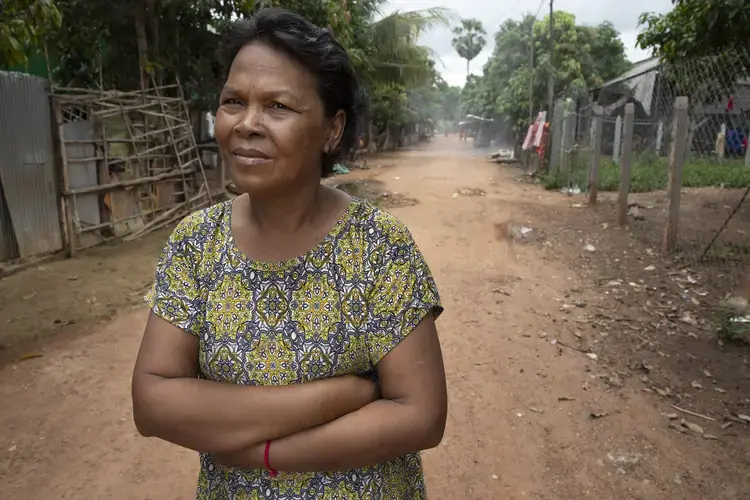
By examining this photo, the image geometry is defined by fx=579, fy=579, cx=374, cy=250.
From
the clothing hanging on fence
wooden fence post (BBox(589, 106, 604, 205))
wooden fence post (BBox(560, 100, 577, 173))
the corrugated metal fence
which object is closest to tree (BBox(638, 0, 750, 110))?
wooden fence post (BBox(589, 106, 604, 205))

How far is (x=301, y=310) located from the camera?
47.5 inches

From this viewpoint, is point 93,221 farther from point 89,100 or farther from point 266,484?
point 266,484

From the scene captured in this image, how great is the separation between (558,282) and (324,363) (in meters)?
5.14

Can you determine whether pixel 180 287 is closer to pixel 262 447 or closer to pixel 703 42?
pixel 262 447

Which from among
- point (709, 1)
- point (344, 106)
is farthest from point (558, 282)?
point (344, 106)

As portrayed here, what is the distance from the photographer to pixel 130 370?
4.04 meters

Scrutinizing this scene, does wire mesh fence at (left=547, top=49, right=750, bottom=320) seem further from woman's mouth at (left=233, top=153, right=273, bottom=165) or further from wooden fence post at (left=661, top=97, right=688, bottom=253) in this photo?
woman's mouth at (left=233, top=153, right=273, bottom=165)

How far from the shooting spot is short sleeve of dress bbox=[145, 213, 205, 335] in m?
1.21

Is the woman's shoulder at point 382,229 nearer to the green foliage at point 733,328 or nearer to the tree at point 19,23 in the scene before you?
the tree at point 19,23

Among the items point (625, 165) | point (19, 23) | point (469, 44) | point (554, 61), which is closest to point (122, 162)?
point (19, 23)

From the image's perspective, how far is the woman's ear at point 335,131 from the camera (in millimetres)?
1327

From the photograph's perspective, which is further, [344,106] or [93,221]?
[93,221]

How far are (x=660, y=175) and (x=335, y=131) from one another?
12.0m

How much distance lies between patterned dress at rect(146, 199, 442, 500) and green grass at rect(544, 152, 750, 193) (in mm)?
10583
